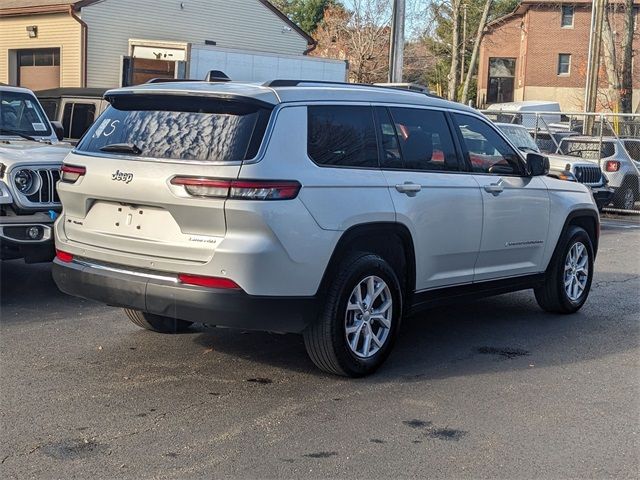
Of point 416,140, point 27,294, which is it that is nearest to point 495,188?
point 416,140

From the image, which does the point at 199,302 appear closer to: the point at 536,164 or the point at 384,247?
the point at 384,247

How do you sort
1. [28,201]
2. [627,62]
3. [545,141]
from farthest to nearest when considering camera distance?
[627,62]
[545,141]
[28,201]

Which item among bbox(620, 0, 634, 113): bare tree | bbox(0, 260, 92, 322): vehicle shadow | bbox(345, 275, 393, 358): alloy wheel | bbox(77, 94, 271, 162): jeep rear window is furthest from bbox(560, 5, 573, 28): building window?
bbox(77, 94, 271, 162): jeep rear window

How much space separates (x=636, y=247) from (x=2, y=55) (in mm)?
24053

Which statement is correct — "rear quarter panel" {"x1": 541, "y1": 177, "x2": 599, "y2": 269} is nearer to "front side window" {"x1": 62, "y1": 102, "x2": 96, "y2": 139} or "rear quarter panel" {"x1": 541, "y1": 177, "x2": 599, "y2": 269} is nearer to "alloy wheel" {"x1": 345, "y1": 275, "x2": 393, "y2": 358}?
"alloy wheel" {"x1": 345, "y1": 275, "x2": 393, "y2": 358}

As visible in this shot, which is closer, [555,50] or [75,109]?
[75,109]

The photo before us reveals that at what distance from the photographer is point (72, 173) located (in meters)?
5.86

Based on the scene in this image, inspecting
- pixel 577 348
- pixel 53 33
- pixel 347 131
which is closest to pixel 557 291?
pixel 577 348

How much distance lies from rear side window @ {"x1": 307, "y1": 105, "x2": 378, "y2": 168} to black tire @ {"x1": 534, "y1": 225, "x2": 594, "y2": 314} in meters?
2.66

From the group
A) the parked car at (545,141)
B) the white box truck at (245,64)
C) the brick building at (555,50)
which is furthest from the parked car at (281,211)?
the brick building at (555,50)

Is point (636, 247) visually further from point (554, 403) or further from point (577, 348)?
point (554, 403)

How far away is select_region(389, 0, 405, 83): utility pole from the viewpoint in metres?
17.7

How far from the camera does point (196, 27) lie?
30844 millimetres

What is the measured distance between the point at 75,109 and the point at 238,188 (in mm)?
8904
